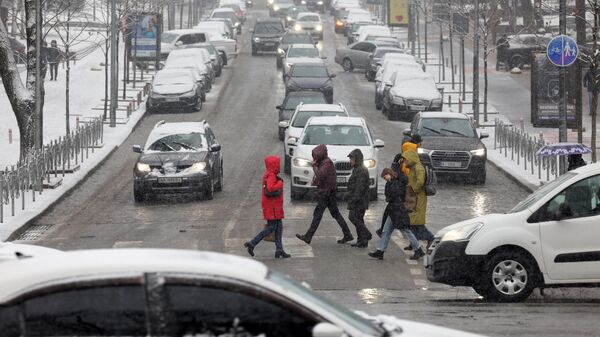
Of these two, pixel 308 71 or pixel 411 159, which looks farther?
pixel 308 71

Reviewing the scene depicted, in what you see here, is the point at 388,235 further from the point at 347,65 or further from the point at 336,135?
the point at 347,65

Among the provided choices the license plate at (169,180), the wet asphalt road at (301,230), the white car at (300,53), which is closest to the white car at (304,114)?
the wet asphalt road at (301,230)

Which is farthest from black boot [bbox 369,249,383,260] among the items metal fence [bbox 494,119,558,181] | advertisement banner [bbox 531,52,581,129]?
advertisement banner [bbox 531,52,581,129]

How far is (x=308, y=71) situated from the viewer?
1912 inches

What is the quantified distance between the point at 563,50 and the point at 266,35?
44594 mm

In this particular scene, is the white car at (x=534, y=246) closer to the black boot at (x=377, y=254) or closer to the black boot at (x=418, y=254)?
the black boot at (x=418, y=254)

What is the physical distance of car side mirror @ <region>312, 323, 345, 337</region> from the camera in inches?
268

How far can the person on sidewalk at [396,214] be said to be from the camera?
2028 centimetres

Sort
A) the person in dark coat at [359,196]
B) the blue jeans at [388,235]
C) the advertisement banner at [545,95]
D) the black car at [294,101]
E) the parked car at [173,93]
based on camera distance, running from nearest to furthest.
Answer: the blue jeans at [388,235]
the person in dark coat at [359,196]
the advertisement banner at [545,95]
the black car at [294,101]
the parked car at [173,93]

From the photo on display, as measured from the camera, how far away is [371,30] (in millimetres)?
70125

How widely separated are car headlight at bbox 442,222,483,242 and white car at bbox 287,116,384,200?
1165 cm

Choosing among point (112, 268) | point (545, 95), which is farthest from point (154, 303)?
point (545, 95)

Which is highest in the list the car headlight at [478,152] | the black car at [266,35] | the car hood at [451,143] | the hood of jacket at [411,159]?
the black car at [266,35]

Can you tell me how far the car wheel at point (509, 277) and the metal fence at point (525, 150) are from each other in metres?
14.6
